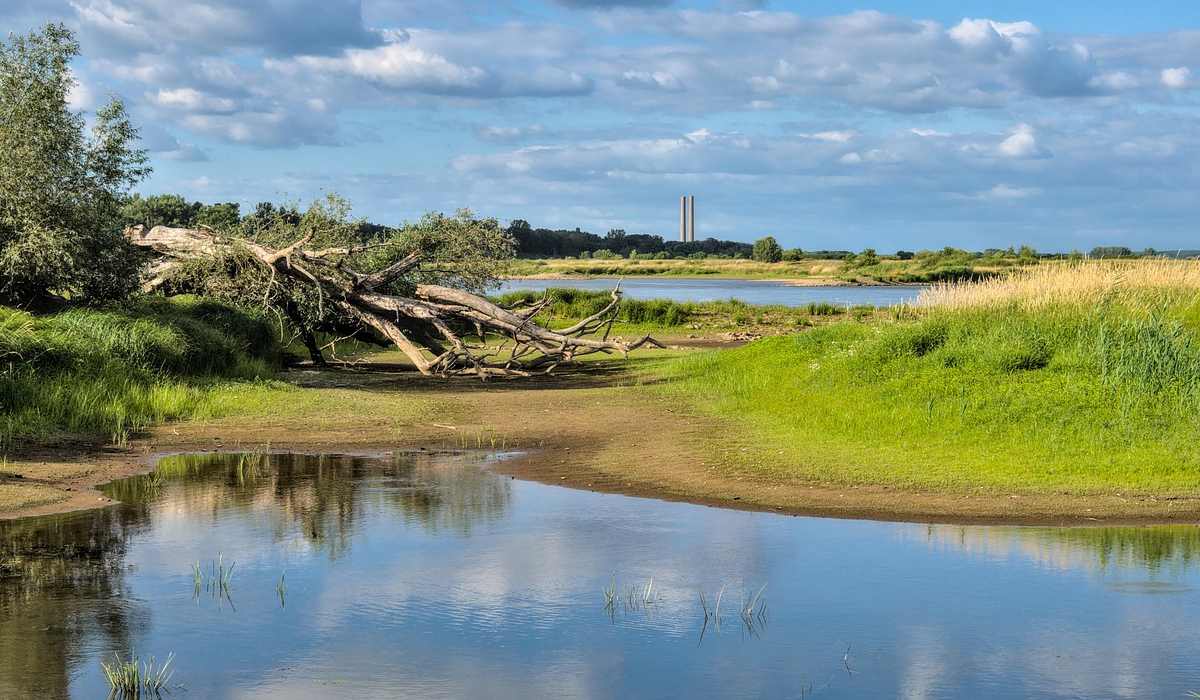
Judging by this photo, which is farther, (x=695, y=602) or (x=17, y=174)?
(x=17, y=174)

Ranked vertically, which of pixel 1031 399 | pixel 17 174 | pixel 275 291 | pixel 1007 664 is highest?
pixel 17 174

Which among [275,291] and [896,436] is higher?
[275,291]

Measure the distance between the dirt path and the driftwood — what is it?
872mm

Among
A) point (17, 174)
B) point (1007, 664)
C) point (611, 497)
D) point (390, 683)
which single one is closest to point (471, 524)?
point (611, 497)

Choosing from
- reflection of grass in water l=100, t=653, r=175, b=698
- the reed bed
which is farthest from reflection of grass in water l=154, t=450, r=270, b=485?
the reed bed

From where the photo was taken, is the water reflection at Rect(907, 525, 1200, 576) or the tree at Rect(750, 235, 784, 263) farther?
the tree at Rect(750, 235, 784, 263)

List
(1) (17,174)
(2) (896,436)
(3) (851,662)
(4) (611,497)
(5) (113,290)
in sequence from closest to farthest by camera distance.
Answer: (3) (851,662) < (4) (611,497) < (2) (896,436) < (1) (17,174) < (5) (113,290)

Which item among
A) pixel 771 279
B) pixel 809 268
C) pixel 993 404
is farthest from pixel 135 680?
pixel 809 268

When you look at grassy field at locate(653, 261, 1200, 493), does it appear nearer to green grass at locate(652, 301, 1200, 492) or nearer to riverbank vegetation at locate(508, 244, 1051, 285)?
green grass at locate(652, 301, 1200, 492)

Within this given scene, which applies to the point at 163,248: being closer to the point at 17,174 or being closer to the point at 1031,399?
the point at 17,174

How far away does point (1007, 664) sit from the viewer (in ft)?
26.5

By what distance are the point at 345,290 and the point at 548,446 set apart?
393 inches

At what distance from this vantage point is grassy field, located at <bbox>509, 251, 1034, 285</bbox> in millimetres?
92438

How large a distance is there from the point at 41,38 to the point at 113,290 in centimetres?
480
